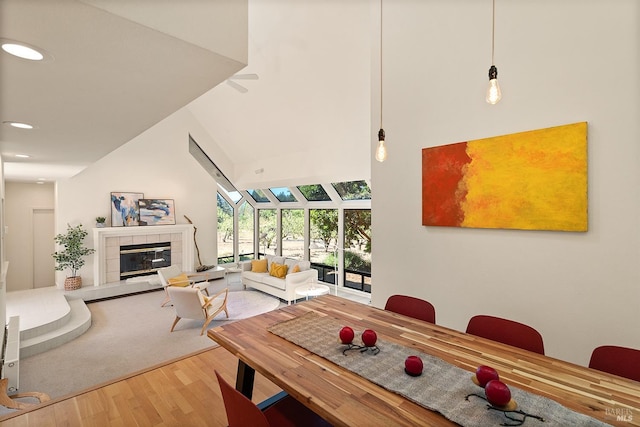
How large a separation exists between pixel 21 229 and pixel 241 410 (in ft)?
26.3

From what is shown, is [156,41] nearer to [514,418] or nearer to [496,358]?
[514,418]

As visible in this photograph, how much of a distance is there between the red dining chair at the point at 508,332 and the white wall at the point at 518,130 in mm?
626

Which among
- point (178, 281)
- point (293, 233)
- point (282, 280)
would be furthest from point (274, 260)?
point (178, 281)

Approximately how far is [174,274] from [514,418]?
240 inches

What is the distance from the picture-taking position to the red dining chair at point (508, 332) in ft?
5.60

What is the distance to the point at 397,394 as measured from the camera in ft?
3.92

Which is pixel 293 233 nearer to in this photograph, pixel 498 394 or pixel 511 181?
pixel 511 181

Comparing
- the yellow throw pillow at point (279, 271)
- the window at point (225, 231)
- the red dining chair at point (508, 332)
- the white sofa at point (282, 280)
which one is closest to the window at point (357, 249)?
the white sofa at point (282, 280)

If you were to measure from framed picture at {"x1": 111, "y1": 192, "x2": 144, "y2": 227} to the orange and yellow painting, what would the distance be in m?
6.52

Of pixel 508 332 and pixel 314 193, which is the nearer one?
pixel 508 332

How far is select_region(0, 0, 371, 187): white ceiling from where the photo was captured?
3.16 feet

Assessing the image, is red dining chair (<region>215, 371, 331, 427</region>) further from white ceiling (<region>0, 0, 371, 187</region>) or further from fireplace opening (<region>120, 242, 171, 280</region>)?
fireplace opening (<region>120, 242, 171, 280</region>)

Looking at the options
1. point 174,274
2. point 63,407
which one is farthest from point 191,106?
point 63,407

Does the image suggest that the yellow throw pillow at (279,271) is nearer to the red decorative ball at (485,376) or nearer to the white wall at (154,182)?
the white wall at (154,182)
